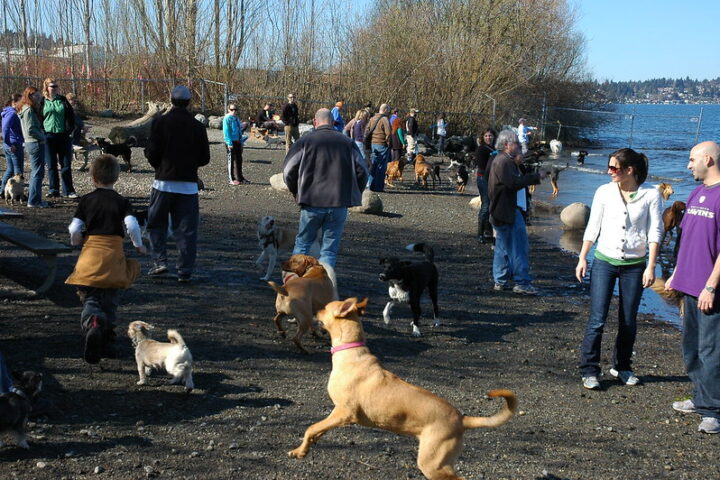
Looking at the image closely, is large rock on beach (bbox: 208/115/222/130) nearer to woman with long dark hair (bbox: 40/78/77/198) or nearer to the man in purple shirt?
woman with long dark hair (bbox: 40/78/77/198)

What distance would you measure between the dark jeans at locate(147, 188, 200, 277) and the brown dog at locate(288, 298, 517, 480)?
12.9 ft

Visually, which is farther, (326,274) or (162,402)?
(326,274)

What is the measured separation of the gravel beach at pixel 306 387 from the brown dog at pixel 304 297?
270mm

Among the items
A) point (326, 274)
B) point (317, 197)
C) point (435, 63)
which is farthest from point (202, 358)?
point (435, 63)

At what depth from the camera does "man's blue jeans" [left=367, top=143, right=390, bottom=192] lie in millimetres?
18469

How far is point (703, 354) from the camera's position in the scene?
544cm

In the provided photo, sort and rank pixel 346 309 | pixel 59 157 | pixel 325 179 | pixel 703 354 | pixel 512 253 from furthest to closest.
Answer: pixel 59 157 < pixel 512 253 < pixel 325 179 < pixel 703 354 < pixel 346 309

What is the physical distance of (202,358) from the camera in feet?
20.1

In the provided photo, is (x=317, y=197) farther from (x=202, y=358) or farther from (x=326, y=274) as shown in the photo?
(x=202, y=358)

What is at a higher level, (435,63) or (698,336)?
(435,63)

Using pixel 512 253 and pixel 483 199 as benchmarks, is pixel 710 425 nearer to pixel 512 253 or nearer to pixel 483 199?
pixel 512 253

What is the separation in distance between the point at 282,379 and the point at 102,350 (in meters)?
1.44

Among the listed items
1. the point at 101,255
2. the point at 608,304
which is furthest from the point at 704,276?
the point at 101,255

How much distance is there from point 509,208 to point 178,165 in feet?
13.2
